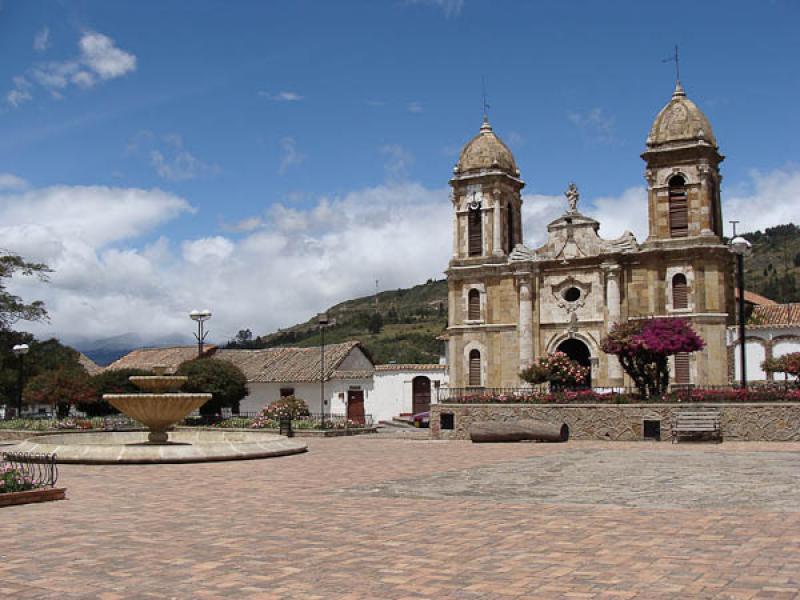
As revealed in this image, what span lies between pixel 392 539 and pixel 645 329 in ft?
68.7

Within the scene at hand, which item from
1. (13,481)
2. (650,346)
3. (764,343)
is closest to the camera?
(13,481)

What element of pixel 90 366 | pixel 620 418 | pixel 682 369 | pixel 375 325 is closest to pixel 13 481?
pixel 620 418

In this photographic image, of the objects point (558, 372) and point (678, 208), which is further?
point (678, 208)

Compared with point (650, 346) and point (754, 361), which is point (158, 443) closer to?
point (650, 346)

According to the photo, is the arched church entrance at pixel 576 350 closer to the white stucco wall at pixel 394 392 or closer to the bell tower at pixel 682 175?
the bell tower at pixel 682 175

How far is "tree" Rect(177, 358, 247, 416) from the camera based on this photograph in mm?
37219

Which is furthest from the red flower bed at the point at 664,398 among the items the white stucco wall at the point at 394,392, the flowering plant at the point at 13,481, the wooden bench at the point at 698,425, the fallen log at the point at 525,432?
the flowering plant at the point at 13,481

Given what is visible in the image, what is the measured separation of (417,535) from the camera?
8.75 metres

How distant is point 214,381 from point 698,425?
2121 cm

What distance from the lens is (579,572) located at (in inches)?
274

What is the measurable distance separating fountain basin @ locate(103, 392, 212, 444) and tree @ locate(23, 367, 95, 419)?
1627 cm

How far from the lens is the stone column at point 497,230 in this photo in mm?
39656

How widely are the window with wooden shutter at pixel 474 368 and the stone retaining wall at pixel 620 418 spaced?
10.1 metres

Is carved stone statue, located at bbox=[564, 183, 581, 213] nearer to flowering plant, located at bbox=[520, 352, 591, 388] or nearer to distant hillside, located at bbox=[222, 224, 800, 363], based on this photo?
flowering plant, located at bbox=[520, 352, 591, 388]
